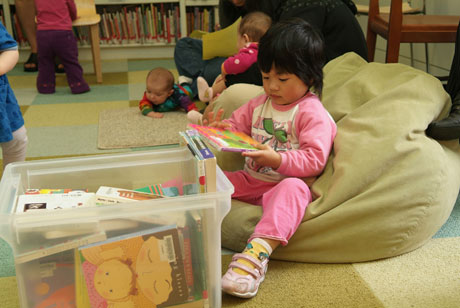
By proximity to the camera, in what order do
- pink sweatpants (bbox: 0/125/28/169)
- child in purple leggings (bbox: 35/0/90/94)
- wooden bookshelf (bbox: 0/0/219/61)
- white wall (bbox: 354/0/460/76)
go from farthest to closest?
wooden bookshelf (bbox: 0/0/219/61) → child in purple leggings (bbox: 35/0/90/94) → white wall (bbox: 354/0/460/76) → pink sweatpants (bbox: 0/125/28/169)

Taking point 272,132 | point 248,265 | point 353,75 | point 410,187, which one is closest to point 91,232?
point 248,265

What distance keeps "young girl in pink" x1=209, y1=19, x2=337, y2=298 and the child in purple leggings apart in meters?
1.87

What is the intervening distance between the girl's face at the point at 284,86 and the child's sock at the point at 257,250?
396mm

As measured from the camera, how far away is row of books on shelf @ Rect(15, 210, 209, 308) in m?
0.90

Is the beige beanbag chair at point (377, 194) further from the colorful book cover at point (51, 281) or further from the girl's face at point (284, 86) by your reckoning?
the colorful book cover at point (51, 281)

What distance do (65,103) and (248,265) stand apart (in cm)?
205

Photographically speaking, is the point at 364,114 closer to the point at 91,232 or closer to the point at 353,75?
the point at 353,75

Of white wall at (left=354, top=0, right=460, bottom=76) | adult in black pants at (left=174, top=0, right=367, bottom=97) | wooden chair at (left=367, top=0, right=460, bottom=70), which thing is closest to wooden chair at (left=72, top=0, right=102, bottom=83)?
adult in black pants at (left=174, top=0, right=367, bottom=97)

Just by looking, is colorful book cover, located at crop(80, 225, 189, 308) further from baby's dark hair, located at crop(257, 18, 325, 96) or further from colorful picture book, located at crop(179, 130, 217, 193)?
baby's dark hair, located at crop(257, 18, 325, 96)

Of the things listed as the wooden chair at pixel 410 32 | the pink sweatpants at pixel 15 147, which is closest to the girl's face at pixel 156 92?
the pink sweatpants at pixel 15 147

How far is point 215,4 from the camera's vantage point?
382 cm

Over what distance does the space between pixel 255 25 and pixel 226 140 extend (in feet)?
2.96

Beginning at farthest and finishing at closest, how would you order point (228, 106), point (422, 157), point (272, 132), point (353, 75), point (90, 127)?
1. point (90, 127)
2. point (228, 106)
3. point (353, 75)
4. point (272, 132)
5. point (422, 157)

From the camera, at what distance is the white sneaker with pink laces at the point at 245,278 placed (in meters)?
1.02
